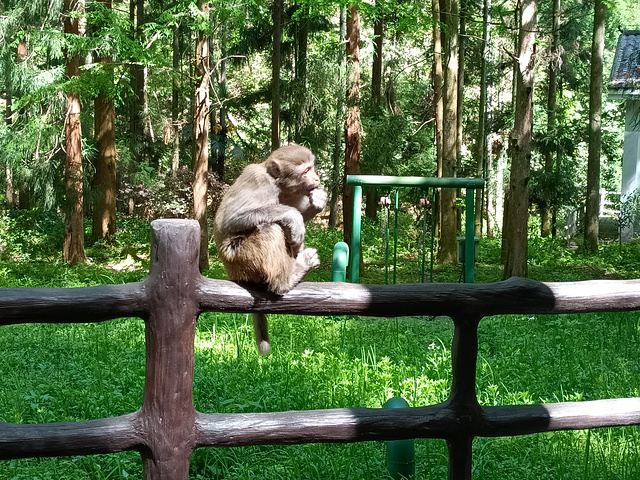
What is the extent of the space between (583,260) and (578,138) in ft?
34.7

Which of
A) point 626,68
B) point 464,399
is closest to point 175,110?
point 626,68

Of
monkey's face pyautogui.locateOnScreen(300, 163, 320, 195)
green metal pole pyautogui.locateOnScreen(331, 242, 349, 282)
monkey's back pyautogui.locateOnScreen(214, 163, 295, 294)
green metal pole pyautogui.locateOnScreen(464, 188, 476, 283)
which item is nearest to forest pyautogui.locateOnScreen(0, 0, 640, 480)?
green metal pole pyautogui.locateOnScreen(464, 188, 476, 283)

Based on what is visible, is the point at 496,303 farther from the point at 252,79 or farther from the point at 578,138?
the point at 252,79

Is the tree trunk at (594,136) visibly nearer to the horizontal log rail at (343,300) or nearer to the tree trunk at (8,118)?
the tree trunk at (8,118)

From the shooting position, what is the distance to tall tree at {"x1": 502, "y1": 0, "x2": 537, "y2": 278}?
1120cm

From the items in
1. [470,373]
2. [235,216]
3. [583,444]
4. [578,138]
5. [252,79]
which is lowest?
[583,444]

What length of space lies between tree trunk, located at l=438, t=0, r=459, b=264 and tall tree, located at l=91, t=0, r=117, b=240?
8153mm

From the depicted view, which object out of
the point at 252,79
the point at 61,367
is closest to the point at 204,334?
the point at 61,367

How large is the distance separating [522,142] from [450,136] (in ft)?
13.6

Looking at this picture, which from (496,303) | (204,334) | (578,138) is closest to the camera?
(496,303)

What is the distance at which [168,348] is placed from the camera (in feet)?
8.70

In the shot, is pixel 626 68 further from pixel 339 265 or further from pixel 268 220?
pixel 268 220

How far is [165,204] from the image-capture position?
20531 millimetres

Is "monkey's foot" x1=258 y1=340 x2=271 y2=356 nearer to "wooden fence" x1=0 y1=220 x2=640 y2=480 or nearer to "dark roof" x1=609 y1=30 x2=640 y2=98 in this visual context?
"wooden fence" x1=0 y1=220 x2=640 y2=480
